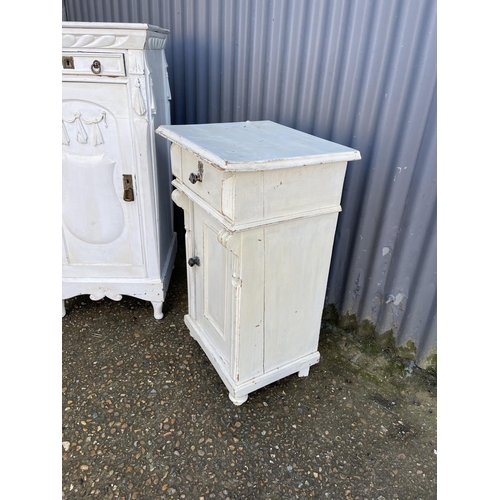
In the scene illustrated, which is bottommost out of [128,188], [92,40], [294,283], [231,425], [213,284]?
[231,425]

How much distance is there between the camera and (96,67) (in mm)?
1682

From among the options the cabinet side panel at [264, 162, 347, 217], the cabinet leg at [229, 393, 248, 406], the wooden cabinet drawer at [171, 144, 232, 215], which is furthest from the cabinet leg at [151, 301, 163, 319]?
the cabinet side panel at [264, 162, 347, 217]

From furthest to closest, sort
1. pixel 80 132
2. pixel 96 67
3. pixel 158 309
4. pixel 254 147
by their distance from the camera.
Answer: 1. pixel 158 309
2. pixel 80 132
3. pixel 96 67
4. pixel 254 147

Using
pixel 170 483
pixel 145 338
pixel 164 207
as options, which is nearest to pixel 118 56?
pixel 164 207

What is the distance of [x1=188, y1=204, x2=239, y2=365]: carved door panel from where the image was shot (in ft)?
5.21

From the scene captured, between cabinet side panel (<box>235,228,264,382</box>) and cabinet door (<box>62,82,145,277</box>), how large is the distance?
844 millimetres

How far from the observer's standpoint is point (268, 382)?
178 centimetres

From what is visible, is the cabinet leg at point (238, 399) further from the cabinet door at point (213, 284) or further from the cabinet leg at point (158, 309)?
the cabinet leg at point (158, 309)

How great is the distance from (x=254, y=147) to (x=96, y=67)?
→ 85cm

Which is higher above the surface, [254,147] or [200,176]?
[254,147]

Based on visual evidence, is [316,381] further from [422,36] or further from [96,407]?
[422,36]

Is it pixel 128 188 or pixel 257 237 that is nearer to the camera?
pixel 257 237

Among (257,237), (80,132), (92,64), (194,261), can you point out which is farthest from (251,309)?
(92,64)

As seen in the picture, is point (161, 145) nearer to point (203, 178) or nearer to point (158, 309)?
point (203, 178)
